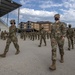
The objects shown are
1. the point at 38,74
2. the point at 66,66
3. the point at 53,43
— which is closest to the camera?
the point at 38,74

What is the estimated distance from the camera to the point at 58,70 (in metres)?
6.98

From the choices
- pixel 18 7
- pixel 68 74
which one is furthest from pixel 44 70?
pixel 18 7

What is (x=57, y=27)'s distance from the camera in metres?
7.40

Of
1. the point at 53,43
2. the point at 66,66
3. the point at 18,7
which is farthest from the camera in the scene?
the point at 18,7

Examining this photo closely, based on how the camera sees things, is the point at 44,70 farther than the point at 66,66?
No

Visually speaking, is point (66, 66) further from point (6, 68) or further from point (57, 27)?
point (6, 68)

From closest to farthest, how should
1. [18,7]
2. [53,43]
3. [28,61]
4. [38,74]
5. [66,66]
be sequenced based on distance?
1. [38,74]
2. [53,43]
3. [66,66]
4. [28,61]
5. [18,7]

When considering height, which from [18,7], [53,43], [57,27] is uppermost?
[18,7]

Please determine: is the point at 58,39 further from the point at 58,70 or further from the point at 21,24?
the point at 21,24

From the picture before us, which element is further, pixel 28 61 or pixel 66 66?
pixel 28 61

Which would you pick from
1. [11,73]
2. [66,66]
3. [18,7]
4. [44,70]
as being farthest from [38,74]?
[18,7]

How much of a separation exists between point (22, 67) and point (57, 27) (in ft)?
6.62

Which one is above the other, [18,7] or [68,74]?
[18,7]

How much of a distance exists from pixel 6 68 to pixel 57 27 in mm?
2461
